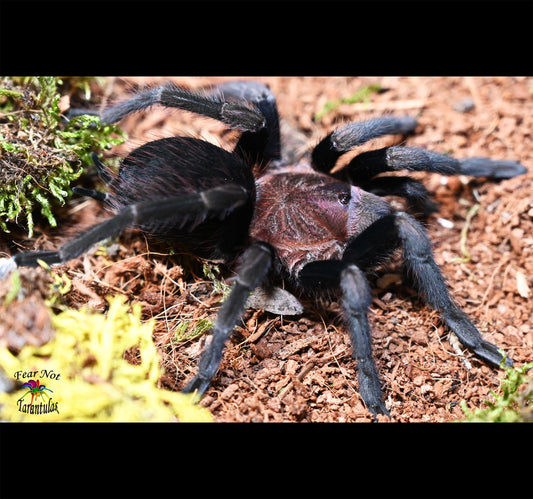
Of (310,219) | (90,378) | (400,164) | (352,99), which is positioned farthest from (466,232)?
(90,378)

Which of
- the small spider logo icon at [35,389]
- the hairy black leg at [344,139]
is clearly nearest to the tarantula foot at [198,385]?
the small spider logo icon at [35,389]

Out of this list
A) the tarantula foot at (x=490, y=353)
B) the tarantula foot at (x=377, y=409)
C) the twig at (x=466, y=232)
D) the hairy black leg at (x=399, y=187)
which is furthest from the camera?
the twig at (x=466, y=232)

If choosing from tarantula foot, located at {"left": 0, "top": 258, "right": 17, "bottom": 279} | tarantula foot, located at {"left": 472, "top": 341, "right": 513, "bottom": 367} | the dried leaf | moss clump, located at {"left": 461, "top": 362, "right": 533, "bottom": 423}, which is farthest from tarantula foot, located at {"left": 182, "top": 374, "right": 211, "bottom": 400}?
the dried leaf

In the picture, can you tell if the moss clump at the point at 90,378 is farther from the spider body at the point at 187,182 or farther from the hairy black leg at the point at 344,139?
the hairy black leg at the point at 344,139

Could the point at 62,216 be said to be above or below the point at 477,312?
above

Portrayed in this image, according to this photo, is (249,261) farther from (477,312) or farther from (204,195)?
(477,312)

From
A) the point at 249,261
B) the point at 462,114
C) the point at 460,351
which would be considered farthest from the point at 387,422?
the point at 462,114

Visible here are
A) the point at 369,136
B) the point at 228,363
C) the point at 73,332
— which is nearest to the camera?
the point at 73,332

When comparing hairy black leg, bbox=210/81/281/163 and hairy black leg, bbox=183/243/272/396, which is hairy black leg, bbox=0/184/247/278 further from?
hairy black leg, bbox=210/81/281/163
